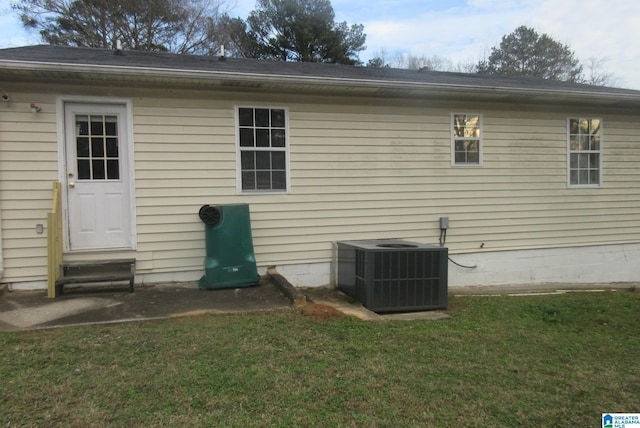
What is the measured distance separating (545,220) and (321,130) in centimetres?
447

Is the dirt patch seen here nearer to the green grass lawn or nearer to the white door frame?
the green grass lawn

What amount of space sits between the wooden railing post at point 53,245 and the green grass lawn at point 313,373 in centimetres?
135

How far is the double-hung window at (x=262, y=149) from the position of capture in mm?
6176

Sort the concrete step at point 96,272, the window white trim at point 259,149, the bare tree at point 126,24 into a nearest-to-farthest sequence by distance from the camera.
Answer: the concrete step at point 96,272 < the window white trim at point 259,149 < the bare tree at point 126,24

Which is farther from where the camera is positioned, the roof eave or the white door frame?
the white door frame

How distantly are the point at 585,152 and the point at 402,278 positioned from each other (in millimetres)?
4989

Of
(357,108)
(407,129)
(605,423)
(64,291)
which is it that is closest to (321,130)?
(357,108)

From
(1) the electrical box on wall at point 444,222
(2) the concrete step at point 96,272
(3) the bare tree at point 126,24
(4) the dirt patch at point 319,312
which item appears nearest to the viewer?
(4) the dirt patch at point 319,312

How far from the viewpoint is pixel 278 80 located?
19.2 feet

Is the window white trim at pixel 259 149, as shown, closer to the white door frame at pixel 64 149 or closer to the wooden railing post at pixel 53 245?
the white door frame at pixel 64 149

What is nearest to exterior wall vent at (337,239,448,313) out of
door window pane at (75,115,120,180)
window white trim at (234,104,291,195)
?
window white trim at (234,104,291,195)

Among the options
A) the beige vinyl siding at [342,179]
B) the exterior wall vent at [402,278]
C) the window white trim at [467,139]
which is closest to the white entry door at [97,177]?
the beige vinyl siding at [342,179]

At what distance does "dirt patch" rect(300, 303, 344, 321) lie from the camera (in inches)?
177

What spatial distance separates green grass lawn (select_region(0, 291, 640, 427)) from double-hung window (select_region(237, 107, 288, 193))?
2312 millimetres
